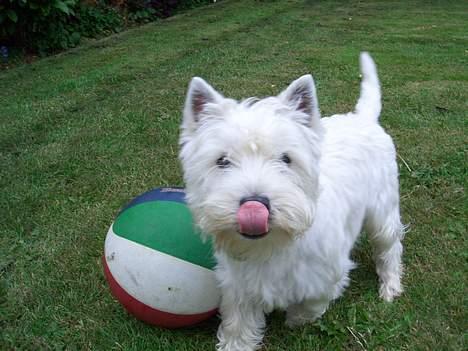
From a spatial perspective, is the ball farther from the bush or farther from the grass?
the bush

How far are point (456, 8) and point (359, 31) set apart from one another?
530cm

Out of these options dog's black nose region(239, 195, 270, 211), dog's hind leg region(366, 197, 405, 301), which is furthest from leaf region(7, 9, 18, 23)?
dog's black nose region(239, 195, 270, 211)

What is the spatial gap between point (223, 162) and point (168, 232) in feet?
2.23

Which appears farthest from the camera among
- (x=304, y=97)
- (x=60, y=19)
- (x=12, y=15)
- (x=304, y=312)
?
(x=60, y=19)

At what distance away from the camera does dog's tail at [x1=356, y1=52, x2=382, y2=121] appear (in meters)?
3.39

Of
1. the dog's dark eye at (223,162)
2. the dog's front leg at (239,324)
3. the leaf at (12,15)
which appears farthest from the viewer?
the leaf at (12,15)

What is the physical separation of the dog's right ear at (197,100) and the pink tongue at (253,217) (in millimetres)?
582

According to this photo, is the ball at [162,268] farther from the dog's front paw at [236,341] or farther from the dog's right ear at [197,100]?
the dog's right ear at [197,100]

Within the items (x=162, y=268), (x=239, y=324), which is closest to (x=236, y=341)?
(x=239, y=324)

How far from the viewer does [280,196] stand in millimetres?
2131

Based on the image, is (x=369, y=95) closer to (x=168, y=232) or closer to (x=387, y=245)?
(x=387, y=245)

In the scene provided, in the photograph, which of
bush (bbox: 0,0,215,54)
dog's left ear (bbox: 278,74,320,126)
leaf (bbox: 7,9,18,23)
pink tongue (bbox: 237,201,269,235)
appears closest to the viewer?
pink tongue (bbox: 237,201,269,235)

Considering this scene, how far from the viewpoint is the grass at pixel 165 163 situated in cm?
297

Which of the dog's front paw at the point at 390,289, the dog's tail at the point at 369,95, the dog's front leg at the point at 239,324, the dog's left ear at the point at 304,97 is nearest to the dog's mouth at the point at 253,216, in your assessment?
the dog's left ear at the point at 304,97
